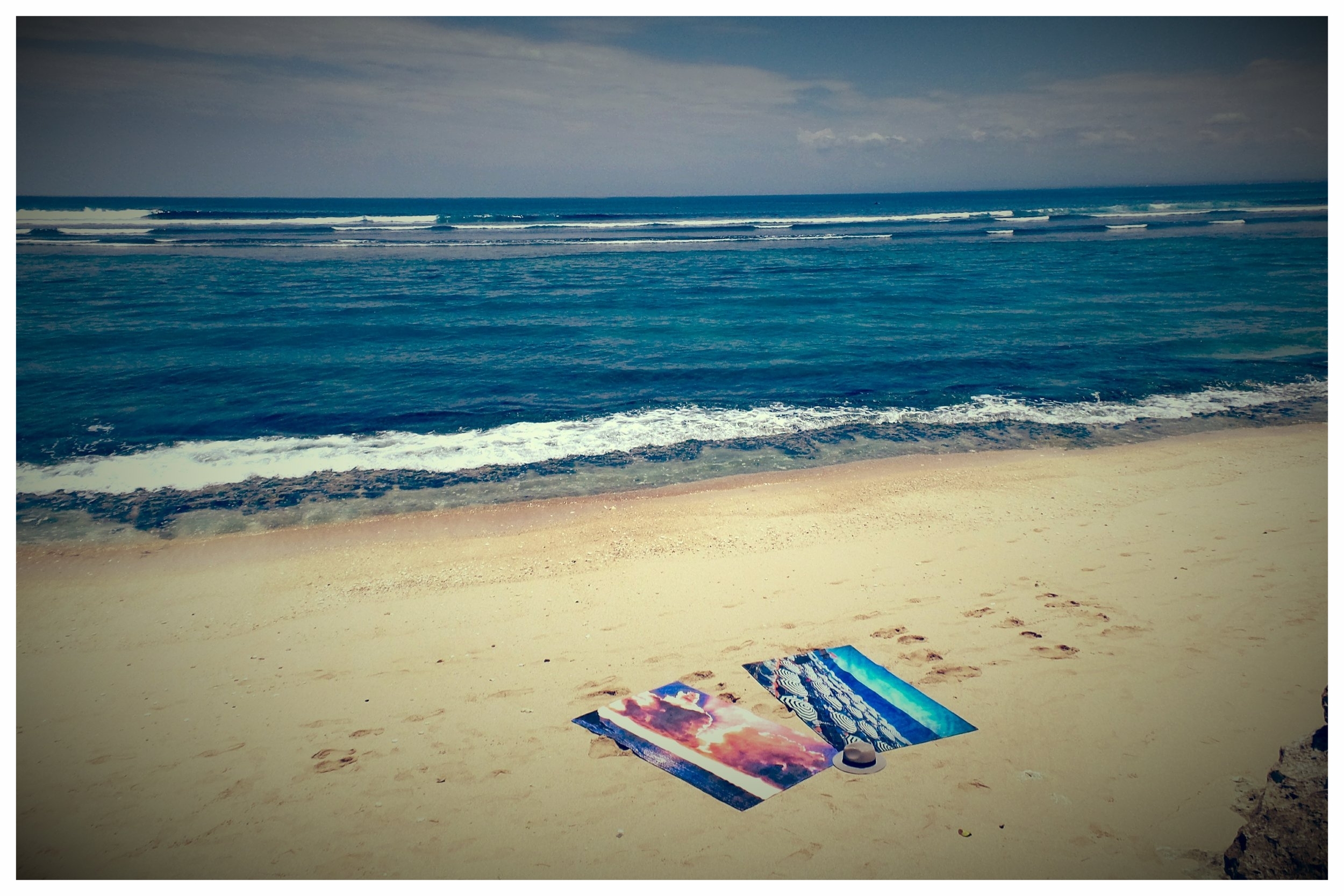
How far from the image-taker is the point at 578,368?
14594mm

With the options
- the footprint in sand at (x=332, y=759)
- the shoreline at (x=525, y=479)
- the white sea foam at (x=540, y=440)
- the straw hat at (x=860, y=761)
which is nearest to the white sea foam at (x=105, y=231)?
the white sea foam at (x=540, y=440)

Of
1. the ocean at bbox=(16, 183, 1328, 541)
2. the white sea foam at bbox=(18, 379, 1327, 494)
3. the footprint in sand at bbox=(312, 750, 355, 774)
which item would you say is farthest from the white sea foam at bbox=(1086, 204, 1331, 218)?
the footprint in sand at bbox=(312, 750, 355, 774)

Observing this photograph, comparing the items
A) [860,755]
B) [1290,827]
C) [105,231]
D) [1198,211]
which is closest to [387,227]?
[105,231]

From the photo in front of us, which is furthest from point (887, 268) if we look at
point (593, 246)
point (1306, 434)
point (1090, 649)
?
point (1090, 649)

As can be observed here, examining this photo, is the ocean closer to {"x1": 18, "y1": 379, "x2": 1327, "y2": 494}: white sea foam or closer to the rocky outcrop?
{"x1": 18, "y1": 379, "x2": 1327, "y2": 494}: white sea foam

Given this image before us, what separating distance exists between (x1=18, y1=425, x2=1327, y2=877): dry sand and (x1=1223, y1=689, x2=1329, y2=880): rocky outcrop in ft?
0.71

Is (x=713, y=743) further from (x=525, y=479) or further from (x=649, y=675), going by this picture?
(x=525, y=479)

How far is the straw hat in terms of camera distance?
3822mm

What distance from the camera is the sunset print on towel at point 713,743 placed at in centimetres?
377

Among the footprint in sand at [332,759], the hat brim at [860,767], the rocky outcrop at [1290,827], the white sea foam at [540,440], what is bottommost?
the footprint in sand at [332,759]

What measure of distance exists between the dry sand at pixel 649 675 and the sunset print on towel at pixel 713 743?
11 centimetres

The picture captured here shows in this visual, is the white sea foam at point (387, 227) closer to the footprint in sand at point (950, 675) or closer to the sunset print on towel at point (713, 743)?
the sunset print on towel at point (713, 743)

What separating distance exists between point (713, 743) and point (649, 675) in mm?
828
